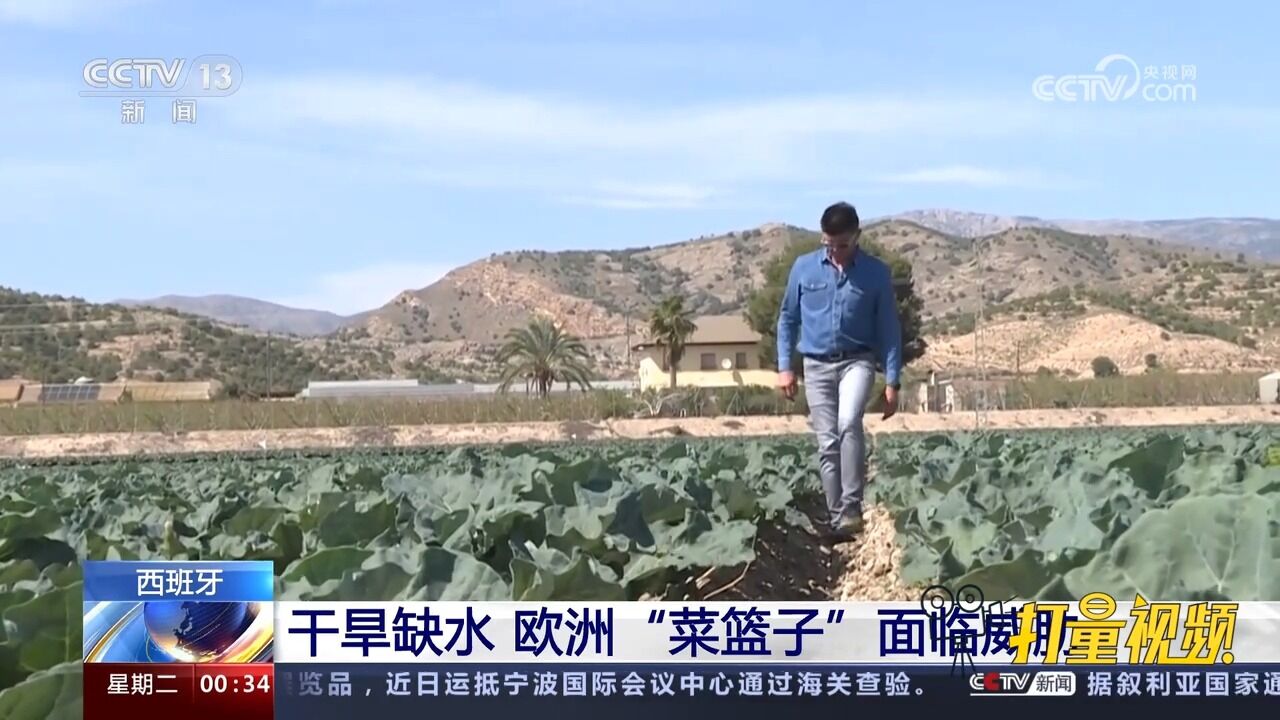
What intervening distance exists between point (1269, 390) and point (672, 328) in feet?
50.2

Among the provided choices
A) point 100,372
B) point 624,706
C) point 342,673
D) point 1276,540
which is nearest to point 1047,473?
point 1276,540

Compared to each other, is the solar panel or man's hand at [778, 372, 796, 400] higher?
man's hand at [778, 372, 796, 400]

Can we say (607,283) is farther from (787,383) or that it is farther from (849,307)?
(849,307)

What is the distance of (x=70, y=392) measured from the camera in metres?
42.6

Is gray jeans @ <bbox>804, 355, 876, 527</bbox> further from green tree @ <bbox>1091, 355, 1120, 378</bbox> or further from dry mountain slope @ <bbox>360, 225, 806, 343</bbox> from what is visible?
green tree @ <bbox>1091, 355, 1120, 378</bbox>

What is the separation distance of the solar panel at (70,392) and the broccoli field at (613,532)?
119 feet

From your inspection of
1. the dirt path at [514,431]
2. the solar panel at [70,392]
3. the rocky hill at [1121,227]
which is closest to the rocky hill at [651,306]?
the solar panel at [70,392]

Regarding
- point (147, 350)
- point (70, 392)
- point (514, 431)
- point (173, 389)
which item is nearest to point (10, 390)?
point (70, 392)

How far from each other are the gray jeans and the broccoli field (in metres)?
0.26

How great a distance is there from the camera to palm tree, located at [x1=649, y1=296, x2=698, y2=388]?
35.9 m

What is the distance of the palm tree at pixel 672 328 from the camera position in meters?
35.9

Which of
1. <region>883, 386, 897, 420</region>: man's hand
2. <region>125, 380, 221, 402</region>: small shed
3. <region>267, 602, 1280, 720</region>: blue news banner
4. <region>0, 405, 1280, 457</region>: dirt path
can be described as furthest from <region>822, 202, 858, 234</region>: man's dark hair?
<region>125, 380, 221, 402</region>: small shed

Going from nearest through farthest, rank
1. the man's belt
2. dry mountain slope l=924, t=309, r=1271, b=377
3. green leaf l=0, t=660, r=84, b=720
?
green leaf l=0, t=660, r=84, b=720 < the man's belt < dry mountain slope l=924, t=309, r=1271, b=377

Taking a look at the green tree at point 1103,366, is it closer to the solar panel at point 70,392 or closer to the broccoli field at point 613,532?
the solar panel at point 70,392
